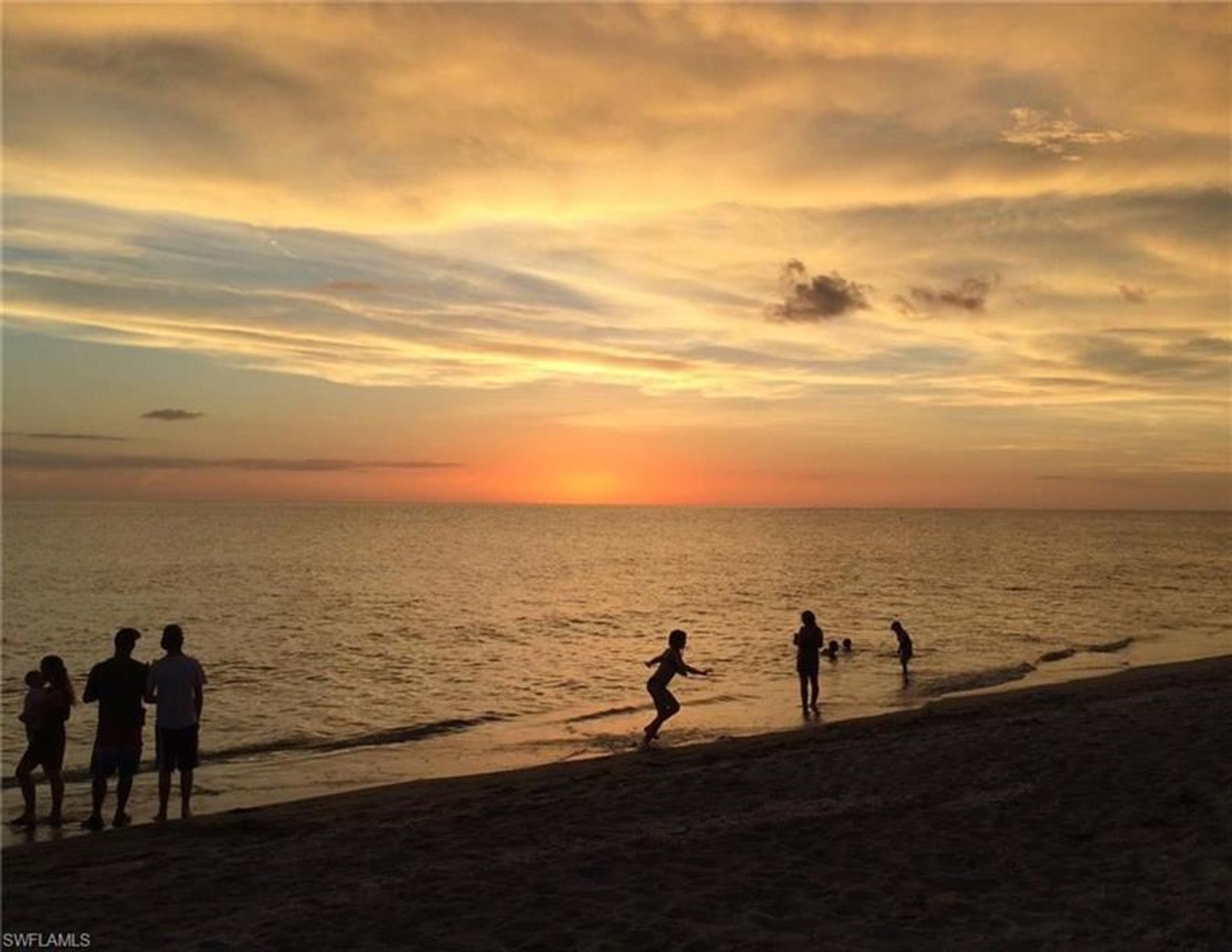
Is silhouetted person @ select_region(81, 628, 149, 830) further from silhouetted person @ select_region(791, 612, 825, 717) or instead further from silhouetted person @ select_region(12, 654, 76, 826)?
silhouetted person @ select_region(791, 612, 825, 717)

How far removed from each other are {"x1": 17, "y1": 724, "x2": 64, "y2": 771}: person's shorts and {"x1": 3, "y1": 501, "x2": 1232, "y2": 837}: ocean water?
10.4 ft

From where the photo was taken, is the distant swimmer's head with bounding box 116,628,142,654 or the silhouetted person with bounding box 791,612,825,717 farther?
the silhouetted person with bounding box 791,612,825,717

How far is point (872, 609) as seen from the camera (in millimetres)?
47094

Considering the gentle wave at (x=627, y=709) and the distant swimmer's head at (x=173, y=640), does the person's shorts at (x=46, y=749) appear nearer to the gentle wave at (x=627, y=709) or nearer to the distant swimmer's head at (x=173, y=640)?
the distant swimmer's head at (x=173, y=640)

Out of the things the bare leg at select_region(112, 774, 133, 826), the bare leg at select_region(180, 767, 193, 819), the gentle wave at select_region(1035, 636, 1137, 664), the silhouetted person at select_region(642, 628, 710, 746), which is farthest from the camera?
the gentle wave at select_region(1035, 636, 1137, 664)

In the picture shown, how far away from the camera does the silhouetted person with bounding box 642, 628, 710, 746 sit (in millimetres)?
16219

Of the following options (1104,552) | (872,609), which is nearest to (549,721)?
(872,609)

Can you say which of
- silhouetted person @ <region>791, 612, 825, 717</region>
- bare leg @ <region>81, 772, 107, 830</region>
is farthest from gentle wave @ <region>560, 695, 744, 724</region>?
bare leg @ <region>81, 772, 107, 830</region>

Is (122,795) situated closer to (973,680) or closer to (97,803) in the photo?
(97,803)

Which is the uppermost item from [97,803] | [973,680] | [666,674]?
[666,674]

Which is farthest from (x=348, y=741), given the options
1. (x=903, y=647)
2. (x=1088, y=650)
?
(x=1088, y=650)

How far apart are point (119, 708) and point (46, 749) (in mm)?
1592

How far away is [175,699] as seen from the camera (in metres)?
11.0

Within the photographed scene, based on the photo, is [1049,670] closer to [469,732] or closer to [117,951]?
[469,732]
